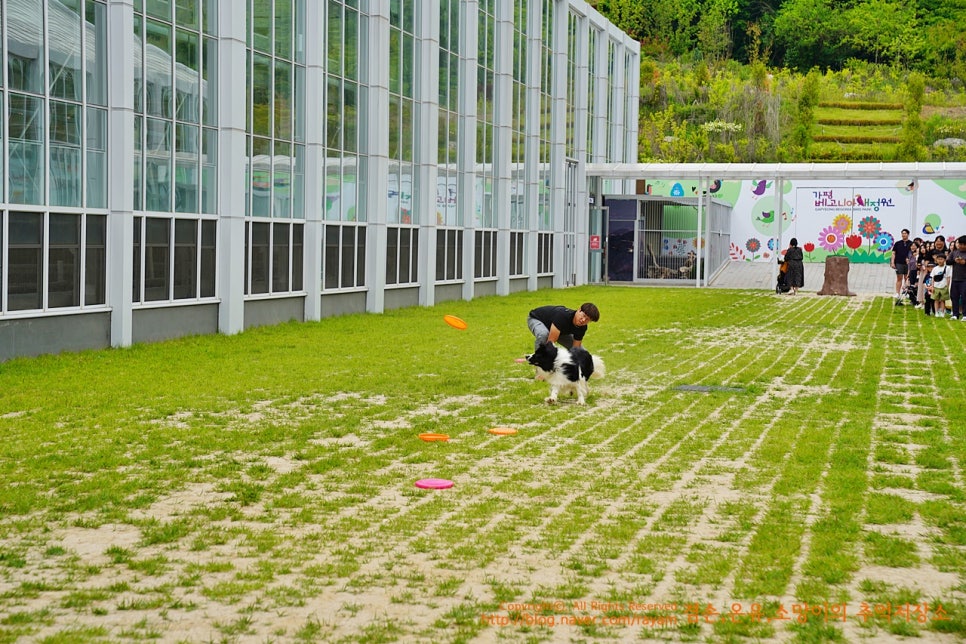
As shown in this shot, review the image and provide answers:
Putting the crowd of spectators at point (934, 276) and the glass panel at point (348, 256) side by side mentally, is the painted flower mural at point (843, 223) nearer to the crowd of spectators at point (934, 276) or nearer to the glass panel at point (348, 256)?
the crowd of spectators at point (934, 276)

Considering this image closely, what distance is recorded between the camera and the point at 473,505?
8281mm

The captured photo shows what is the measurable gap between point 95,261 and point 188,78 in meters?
4.31

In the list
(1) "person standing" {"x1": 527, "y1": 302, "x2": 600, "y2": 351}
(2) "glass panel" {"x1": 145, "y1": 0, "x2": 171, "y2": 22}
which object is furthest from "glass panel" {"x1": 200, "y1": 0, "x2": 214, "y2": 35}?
(1) "person standing" {"x1": 527, "y1": 302, "x2": 600, "y2": 351}

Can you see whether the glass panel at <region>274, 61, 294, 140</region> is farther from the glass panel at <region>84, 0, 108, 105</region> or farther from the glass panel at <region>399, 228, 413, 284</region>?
the glass panel at <region>399, 228, 413, 284</region>

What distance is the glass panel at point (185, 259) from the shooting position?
21.1 metres

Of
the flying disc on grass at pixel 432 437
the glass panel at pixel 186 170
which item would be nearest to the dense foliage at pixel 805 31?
the glass panel at pixel 186 170

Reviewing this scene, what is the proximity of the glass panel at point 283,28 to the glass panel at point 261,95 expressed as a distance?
59cm

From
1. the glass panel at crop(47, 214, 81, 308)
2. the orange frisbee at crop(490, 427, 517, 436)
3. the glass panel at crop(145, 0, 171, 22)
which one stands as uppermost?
the glass panel at crop(145, 0, 171, 22)

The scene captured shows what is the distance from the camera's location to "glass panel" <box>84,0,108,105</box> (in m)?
18.9

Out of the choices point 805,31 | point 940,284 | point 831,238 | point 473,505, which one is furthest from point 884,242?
point 805,31

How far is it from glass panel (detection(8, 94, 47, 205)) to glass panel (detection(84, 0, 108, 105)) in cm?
134

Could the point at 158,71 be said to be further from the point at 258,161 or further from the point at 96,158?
the point at 258,161

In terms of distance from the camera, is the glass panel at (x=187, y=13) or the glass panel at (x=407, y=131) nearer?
the glass panel at (x=187, y=13)

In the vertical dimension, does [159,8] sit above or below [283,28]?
below
